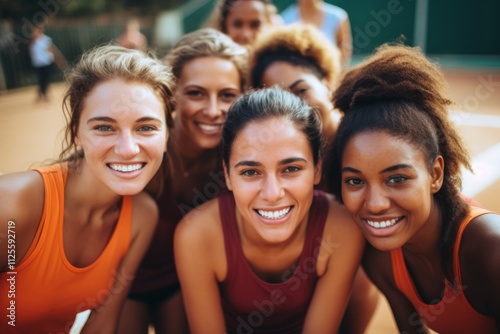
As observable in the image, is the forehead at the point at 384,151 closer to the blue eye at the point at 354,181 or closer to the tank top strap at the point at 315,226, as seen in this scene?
the blue eye at the point at 354,181

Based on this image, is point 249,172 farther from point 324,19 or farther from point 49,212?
point 324,19

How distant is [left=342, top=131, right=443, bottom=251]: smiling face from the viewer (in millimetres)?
2127

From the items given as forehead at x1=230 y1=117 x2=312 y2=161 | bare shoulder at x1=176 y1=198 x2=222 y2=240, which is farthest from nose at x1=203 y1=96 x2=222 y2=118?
bare shoulder at x1=176 y1=198 x2=222 y2=240

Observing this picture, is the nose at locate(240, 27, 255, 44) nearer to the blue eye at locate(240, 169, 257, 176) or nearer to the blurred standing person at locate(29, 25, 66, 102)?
the blue eye at locate(240, 169, 257, 176)

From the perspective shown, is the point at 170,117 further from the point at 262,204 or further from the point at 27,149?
the point at 27,149

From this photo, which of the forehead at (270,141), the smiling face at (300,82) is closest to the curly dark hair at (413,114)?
the forehead at (270,141)

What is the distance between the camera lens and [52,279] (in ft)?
7.60

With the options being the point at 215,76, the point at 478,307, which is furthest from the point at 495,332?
the point at 215,76

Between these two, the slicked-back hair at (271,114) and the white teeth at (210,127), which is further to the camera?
the white teeth at (210,127)

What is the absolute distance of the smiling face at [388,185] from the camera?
6.98 ft

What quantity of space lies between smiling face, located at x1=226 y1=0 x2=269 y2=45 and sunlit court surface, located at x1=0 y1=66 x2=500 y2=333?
1888mm

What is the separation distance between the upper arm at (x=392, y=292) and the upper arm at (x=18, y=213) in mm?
1813

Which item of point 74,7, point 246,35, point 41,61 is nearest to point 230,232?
point 246,35

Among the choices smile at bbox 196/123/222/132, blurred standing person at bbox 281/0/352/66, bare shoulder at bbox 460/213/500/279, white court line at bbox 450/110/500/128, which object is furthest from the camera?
white court line at bbox 450/110/500/128
